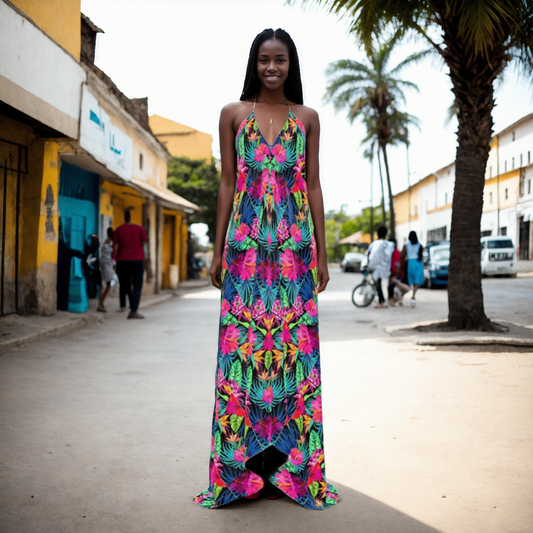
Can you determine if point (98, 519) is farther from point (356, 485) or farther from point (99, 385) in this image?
point (99, 385)

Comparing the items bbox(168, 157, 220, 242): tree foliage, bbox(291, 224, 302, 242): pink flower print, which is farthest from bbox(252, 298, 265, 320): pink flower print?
bbox(168, 157, 220, 242): tree foliage

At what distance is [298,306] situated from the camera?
2621 mm

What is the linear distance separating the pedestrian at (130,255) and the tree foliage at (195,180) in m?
20.9

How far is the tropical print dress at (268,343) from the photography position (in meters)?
2.60

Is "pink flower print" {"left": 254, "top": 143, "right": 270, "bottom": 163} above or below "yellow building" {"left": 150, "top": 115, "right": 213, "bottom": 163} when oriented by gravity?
below

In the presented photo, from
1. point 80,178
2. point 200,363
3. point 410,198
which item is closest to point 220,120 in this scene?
point 200,363

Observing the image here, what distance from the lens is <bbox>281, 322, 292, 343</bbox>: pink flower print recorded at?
2605 millimetres

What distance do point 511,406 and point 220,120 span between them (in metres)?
3.06

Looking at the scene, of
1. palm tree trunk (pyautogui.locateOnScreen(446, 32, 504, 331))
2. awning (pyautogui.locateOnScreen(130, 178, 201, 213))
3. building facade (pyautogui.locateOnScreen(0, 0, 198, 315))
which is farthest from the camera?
awning (pyautogui.locateOnScreen(130, 178, 201, 213))

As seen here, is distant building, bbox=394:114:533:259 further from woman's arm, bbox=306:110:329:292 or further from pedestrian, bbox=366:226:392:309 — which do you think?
woman's arm, bbox=306:110:329:292

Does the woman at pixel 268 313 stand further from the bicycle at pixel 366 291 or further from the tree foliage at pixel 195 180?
the tree foliage at pixel 195 180

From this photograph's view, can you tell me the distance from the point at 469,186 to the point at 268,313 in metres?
6.51

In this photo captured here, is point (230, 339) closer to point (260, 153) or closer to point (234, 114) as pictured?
point (260, 153)

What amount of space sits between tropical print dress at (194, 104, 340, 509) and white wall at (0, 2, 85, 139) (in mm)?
5265
